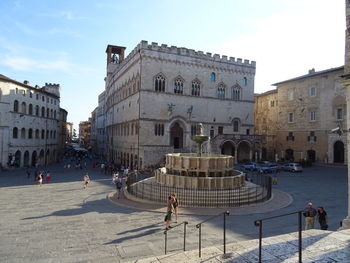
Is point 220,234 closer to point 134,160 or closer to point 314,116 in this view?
point 134,160

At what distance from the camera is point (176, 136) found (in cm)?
4116

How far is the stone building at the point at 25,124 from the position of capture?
35375 millimetres

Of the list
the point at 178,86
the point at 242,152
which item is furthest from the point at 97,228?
the point at 242,152

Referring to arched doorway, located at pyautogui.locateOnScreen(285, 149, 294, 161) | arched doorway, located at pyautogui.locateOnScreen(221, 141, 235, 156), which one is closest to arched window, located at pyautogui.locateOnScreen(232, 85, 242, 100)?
arched doorway, located at pyautogui.locateOnScreen(221, 141, 235, 156)

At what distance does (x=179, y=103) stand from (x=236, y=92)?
11101 millimetres

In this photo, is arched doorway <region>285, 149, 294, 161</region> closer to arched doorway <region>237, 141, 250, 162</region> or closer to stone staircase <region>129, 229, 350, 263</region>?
arched doorway <region>237, 141, 250, 162</region>

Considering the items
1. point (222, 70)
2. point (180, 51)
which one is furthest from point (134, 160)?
point (222, 70)

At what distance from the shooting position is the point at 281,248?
6.92 metres

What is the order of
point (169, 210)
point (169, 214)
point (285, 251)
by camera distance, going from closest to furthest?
point (285, 251), point (169, 214), point (169, 210)

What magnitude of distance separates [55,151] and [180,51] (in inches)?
1251

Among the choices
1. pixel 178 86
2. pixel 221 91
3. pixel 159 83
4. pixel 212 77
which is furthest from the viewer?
pixel 221 91

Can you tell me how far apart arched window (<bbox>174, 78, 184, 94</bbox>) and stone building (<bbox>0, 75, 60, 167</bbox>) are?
22.3 meters

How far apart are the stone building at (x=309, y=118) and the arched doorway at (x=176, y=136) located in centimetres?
1818

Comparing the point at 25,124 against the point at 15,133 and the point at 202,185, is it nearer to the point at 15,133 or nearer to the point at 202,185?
the point at 15,133
